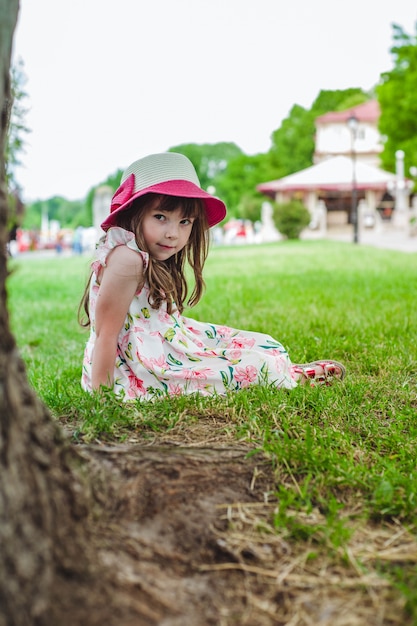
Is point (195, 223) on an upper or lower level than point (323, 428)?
upper

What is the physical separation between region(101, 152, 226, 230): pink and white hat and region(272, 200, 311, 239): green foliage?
25115 millimetres

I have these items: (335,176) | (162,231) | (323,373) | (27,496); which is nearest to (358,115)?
(335,176)

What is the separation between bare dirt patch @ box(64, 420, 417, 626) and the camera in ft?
4.53

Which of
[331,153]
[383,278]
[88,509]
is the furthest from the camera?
[331,153]

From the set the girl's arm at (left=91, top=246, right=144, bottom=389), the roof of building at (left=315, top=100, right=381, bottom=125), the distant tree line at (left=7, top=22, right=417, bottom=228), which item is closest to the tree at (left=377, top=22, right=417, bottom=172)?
the distant tree line at (left=7, top=22, right=417, bottom=228)

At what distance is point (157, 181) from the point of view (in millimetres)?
2826

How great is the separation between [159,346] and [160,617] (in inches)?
65.2

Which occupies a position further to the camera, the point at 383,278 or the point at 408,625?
the point at 383,278

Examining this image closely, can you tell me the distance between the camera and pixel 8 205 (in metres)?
1.41

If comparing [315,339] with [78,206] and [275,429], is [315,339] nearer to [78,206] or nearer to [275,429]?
[275,429]

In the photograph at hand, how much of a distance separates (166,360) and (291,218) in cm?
2545

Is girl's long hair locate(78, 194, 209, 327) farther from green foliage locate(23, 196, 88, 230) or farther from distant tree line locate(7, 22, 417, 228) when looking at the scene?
green foliage locate(23, 196, 88, 230)

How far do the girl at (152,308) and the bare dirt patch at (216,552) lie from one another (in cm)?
85

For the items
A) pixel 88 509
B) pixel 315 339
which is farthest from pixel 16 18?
pixel 315 339
